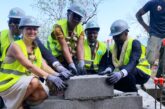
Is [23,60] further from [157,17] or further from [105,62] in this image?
[157,17]

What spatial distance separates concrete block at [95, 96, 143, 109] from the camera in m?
5.44

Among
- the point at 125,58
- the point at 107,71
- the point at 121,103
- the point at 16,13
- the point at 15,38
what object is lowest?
the point at 121,103

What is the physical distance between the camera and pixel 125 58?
607 centimetres

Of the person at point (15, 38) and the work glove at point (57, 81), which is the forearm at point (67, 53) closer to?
the person at point (15, 38)

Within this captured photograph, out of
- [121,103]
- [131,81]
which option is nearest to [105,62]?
[131,81]

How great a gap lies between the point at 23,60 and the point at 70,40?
1325mm

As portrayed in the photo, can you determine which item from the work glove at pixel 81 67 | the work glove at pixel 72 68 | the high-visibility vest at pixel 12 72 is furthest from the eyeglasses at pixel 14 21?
the work glove at pixel 81 67

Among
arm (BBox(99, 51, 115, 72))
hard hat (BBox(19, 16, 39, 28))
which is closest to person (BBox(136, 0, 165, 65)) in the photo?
arm (BBox(99, 51, 115, 72))

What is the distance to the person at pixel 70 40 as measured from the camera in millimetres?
6027

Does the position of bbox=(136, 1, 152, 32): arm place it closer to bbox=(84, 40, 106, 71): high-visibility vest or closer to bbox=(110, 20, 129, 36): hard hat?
bbox=(84, 40, 106, 71): high-visibility vest

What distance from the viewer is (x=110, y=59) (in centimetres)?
633

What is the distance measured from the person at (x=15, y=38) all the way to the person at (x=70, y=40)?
1.24 ft

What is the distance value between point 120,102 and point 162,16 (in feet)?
9.92

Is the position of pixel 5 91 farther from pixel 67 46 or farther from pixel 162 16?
pixel 162 16
